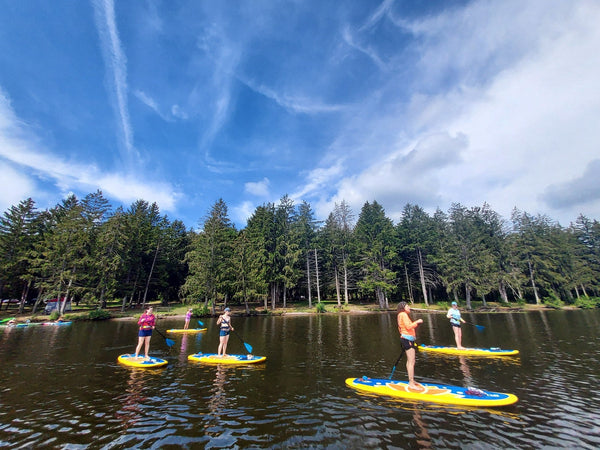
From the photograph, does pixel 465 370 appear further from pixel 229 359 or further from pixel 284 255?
pixel 284 255

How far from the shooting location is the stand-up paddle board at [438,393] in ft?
26.3

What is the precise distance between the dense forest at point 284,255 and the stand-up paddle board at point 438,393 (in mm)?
36994

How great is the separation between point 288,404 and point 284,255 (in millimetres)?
44969

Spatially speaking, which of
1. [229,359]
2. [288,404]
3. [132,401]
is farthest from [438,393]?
[132,401]

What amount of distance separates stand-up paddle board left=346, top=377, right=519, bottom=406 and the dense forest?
36994mm

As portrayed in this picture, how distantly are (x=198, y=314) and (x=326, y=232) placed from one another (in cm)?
3093

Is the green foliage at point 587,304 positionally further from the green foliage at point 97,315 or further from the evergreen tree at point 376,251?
the green foliage at point 97,315

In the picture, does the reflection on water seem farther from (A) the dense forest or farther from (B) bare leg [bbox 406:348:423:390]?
(A) the dense forest

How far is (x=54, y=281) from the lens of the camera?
1606 inches

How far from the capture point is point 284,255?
53312 mm

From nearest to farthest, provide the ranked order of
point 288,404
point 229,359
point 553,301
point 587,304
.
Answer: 1. point 288,404
2. point 229,359
3. point 587,304
4. point 553,301

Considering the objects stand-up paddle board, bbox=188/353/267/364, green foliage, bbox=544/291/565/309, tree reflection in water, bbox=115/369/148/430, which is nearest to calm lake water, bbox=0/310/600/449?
tree reflection in water, bbox=115/369/148/430

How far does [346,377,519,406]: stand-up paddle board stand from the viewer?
26.3 feet

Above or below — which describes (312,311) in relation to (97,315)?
above
